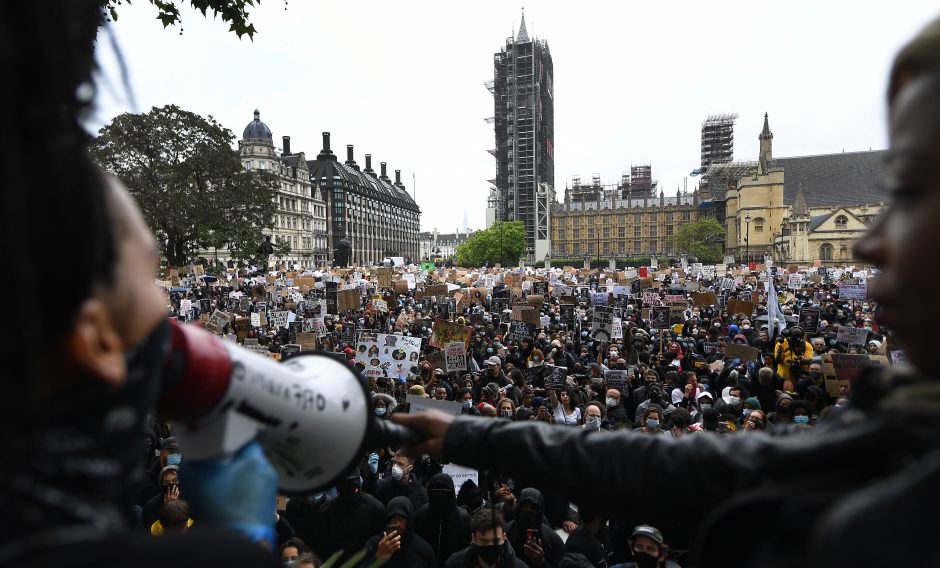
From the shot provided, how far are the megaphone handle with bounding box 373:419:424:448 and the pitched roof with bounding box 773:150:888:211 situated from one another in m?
85.9

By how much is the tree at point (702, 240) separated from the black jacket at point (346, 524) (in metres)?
83.7

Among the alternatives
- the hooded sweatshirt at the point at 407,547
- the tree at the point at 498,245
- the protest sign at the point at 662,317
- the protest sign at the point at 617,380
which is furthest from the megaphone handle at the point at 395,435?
the tree at the point at 498,245

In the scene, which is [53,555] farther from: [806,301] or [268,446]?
[806,301]

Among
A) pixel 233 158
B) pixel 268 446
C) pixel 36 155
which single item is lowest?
pixel 268 446

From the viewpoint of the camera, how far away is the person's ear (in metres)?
0.83

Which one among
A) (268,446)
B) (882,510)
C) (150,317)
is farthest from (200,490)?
(882,510)

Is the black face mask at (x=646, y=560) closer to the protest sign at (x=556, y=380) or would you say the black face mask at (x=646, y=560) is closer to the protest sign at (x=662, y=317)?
the protest sign at (x=556, y=380)

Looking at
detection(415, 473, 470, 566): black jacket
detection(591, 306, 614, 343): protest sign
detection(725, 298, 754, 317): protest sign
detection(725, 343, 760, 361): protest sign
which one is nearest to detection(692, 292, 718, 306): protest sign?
detection(725, 298, 754, 317): protest sign

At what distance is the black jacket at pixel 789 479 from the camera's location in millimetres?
688

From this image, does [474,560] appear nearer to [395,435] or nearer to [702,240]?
[395,435]

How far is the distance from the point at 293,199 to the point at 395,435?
307 feet

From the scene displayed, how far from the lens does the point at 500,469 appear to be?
1.61 metres

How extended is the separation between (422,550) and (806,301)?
20.8 meters

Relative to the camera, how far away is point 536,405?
8.31m
